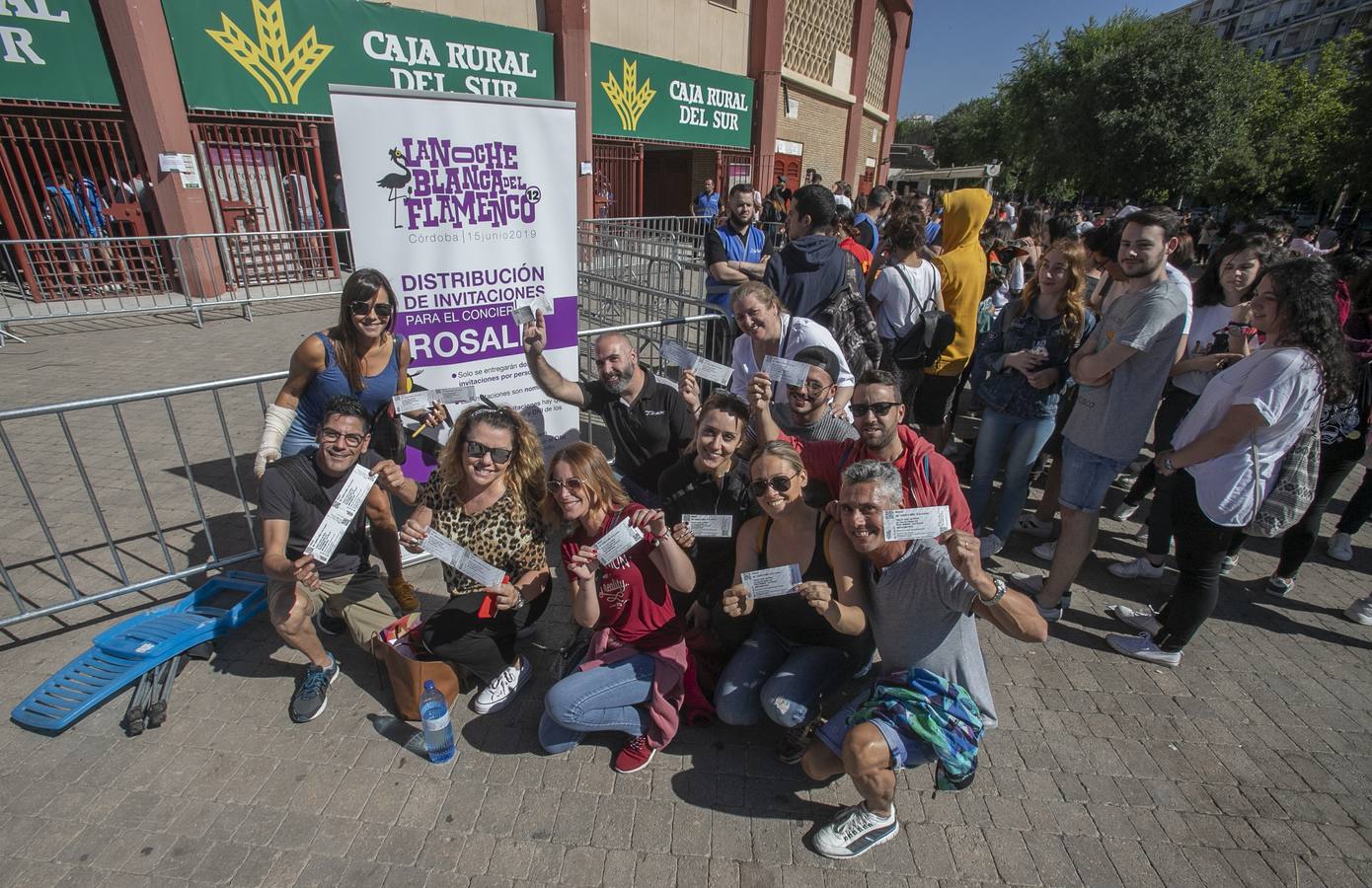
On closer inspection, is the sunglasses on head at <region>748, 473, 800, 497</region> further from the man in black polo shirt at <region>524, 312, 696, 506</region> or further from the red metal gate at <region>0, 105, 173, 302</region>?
the red metal gate at <region>0, 105, 173, 302</region>

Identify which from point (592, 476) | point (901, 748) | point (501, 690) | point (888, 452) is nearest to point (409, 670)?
point (501, 690)

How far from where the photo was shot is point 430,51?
11.9 meters

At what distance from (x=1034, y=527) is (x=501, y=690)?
395cm

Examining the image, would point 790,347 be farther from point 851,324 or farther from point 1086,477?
point 1086,477

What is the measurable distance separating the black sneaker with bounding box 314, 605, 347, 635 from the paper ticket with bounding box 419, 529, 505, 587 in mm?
1314

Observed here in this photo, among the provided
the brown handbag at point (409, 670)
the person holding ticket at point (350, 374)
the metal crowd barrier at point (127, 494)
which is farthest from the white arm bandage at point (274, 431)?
the brown handbag at point (409, 670)

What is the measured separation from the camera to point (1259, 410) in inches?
111

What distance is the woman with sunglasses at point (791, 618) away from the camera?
8.45 ft

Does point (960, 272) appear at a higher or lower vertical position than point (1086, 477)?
higher

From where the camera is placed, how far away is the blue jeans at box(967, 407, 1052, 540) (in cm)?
383

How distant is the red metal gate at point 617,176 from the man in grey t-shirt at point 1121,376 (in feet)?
46.4

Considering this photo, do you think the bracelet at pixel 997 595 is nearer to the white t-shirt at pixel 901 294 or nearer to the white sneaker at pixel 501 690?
the white sneaker at pixel 501 690

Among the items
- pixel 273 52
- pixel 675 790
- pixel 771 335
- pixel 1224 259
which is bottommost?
pixel 675 790

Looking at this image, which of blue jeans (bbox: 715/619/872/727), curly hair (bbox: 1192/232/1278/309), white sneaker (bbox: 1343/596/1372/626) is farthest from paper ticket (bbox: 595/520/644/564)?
white sneaker (bbox: 1343/596/1372/626)
